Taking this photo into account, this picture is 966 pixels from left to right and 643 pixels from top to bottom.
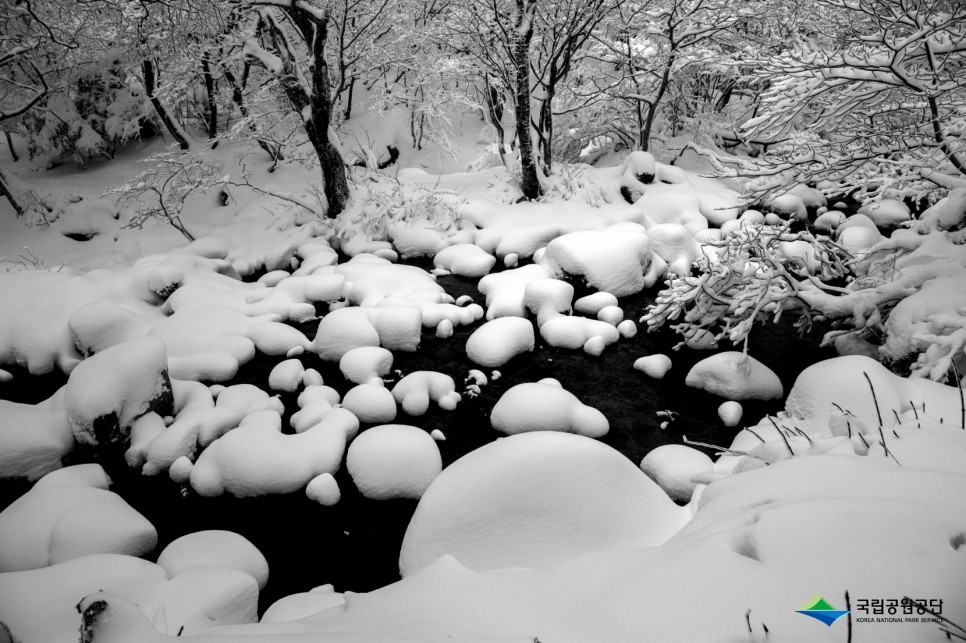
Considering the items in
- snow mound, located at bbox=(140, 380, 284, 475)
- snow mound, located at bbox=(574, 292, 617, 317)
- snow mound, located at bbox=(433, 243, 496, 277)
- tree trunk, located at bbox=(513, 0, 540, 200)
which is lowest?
snow mound, located at bbox=(140, 380, 284, 475)

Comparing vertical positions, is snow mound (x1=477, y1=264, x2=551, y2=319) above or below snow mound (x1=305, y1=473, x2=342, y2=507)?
above

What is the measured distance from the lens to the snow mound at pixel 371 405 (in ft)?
15.2

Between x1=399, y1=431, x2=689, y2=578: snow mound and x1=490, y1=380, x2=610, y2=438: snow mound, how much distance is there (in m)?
1.17

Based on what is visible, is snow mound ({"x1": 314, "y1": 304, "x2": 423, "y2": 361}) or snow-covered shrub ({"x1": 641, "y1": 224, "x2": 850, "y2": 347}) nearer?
snow-covered shrub ({"x1": 641, "y1": 224, "x2": 850, "y2": 347})

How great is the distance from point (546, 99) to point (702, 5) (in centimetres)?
362

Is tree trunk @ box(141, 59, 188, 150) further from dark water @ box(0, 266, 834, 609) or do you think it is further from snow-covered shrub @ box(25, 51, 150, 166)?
dark water @ box(0, 266, 834, 609)

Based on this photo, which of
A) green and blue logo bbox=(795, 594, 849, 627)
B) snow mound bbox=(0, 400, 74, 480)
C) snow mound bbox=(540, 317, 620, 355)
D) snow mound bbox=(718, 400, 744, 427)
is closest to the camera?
green and blue logo bbox=(795, 594, 849, 627)

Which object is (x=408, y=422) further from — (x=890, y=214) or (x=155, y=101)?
(x=155, y=101)

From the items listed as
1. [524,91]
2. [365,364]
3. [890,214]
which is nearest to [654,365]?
[365,364]

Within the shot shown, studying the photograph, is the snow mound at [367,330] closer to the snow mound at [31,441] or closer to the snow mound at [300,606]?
the snow mound at [31,441]

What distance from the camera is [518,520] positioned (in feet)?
9.20

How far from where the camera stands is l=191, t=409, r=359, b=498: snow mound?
3.88 m

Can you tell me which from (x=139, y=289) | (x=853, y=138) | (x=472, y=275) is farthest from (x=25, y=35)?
(x=853, y=138)

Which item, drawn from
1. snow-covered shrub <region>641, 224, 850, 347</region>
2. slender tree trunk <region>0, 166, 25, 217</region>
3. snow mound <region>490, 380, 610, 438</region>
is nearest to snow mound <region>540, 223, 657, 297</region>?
snow-covered shrub <region>641, 224, 850, 347</region>
